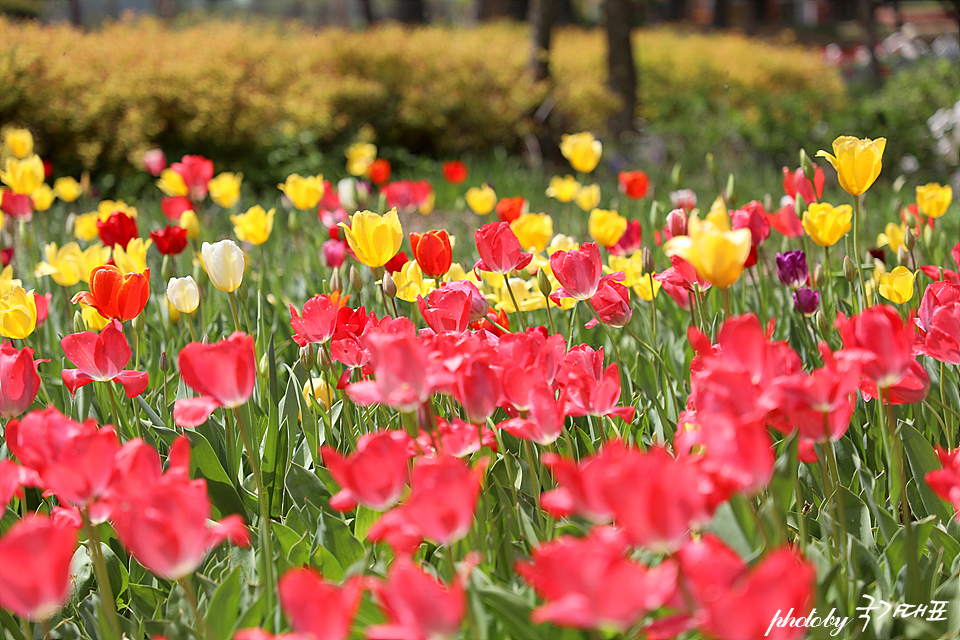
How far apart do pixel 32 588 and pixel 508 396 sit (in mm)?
563

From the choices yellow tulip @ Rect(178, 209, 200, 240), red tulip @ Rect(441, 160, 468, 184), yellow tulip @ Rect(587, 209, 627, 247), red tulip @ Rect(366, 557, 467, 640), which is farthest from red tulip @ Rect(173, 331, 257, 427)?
red tulip @ Rect(441, 160, 468, 184)

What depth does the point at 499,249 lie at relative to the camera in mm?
1502

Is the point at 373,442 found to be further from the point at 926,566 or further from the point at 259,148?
the point at 259,148

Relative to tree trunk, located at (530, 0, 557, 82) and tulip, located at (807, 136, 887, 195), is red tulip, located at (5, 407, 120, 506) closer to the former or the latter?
tulip, located at (807, 136, 887, 195)

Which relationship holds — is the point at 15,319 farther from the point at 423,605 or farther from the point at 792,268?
the point at 792,268

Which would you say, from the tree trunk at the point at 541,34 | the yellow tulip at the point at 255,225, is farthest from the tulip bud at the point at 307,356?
the tree trunk at the point at 541,34

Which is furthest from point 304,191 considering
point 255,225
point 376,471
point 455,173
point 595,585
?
point 595,585

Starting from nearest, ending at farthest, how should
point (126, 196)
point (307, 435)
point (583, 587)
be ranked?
point (583, 587) < point (307, 435) < point (126, 196)

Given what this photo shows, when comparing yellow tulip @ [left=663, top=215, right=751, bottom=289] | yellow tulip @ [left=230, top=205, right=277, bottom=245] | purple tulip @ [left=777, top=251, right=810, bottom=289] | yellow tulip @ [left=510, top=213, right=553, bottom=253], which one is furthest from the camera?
yellow tulip @ [left=230, top=205, right=277, bottom=245]

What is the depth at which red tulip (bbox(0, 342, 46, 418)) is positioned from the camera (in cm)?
114

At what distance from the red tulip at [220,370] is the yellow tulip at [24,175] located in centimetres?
211

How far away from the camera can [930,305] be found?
1241 mm

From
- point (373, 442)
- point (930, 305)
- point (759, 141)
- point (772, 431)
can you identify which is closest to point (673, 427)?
point (772, 431)

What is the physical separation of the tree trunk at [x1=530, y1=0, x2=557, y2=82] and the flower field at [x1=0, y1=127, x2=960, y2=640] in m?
6.17
